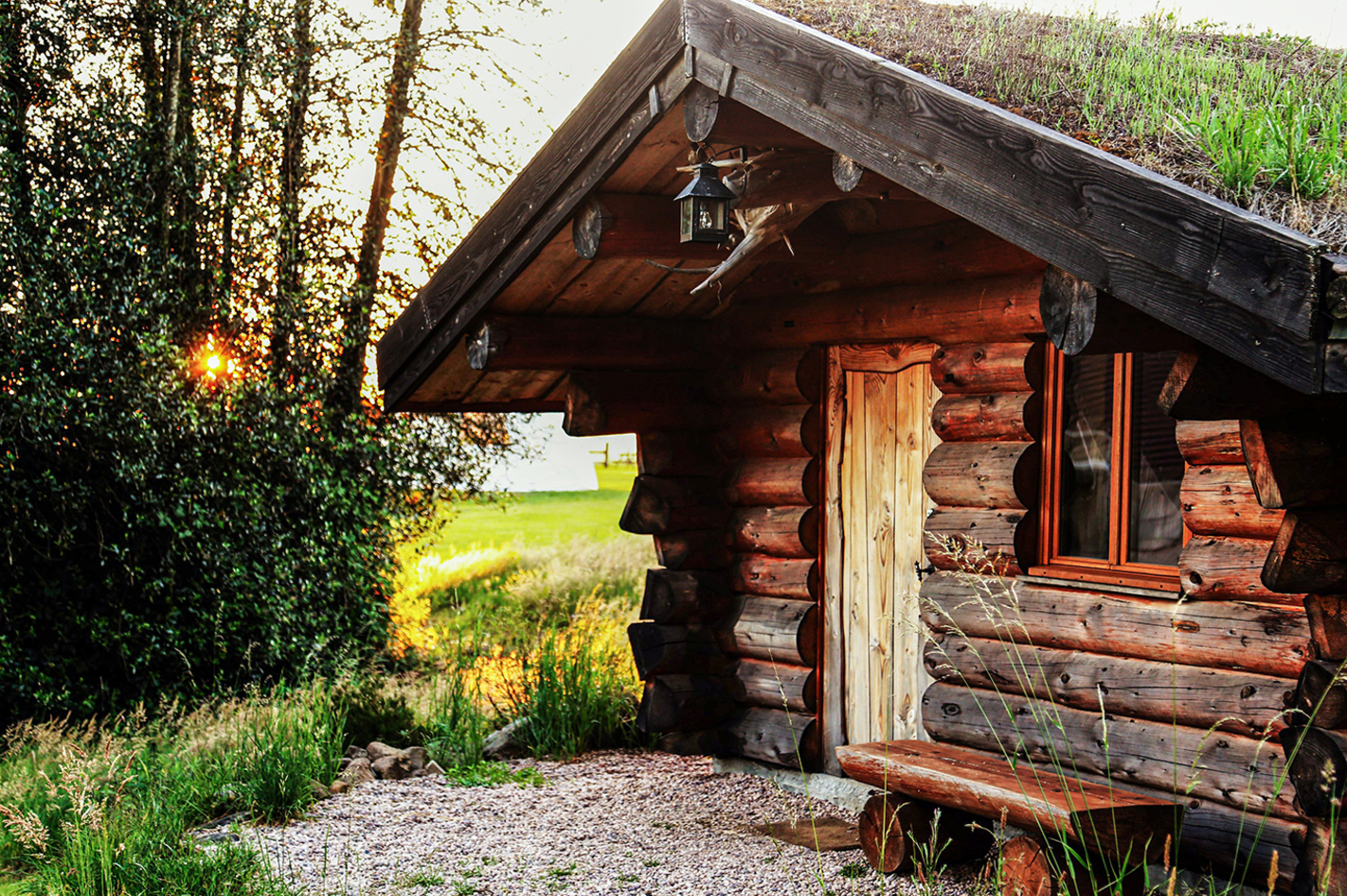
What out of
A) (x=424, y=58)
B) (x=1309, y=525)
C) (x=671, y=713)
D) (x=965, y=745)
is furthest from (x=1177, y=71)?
(x=424, y=58)

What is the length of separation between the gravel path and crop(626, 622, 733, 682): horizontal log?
72cm

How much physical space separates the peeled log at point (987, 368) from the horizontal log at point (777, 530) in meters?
1.37

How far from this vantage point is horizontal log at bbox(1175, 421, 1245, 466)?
15.6ft

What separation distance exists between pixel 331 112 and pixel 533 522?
574 inches

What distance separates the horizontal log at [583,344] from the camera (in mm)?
6797

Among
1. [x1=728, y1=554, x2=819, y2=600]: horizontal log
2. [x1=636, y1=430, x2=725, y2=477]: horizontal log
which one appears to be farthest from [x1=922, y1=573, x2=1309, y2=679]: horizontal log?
[x1=636, y1=430, x2=725, y2=477]: horizontal log

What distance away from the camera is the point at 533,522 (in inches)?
990

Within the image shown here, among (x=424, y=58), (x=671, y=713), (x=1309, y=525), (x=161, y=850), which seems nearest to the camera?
(x=1309, y=525)

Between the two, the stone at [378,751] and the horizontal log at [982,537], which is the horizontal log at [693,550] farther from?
the stone at [378,751]

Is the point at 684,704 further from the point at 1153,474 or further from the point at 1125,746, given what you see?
the point at 1153,474

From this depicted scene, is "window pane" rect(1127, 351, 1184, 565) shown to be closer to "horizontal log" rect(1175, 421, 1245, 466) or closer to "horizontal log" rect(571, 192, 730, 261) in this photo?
"horizontal log" rect(1175, 421, 1245, 466)

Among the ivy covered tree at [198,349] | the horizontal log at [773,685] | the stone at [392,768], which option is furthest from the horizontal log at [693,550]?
the ivy covered tree at [198,349]

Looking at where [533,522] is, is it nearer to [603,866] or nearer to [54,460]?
[54,460]

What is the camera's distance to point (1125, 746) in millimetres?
5129
